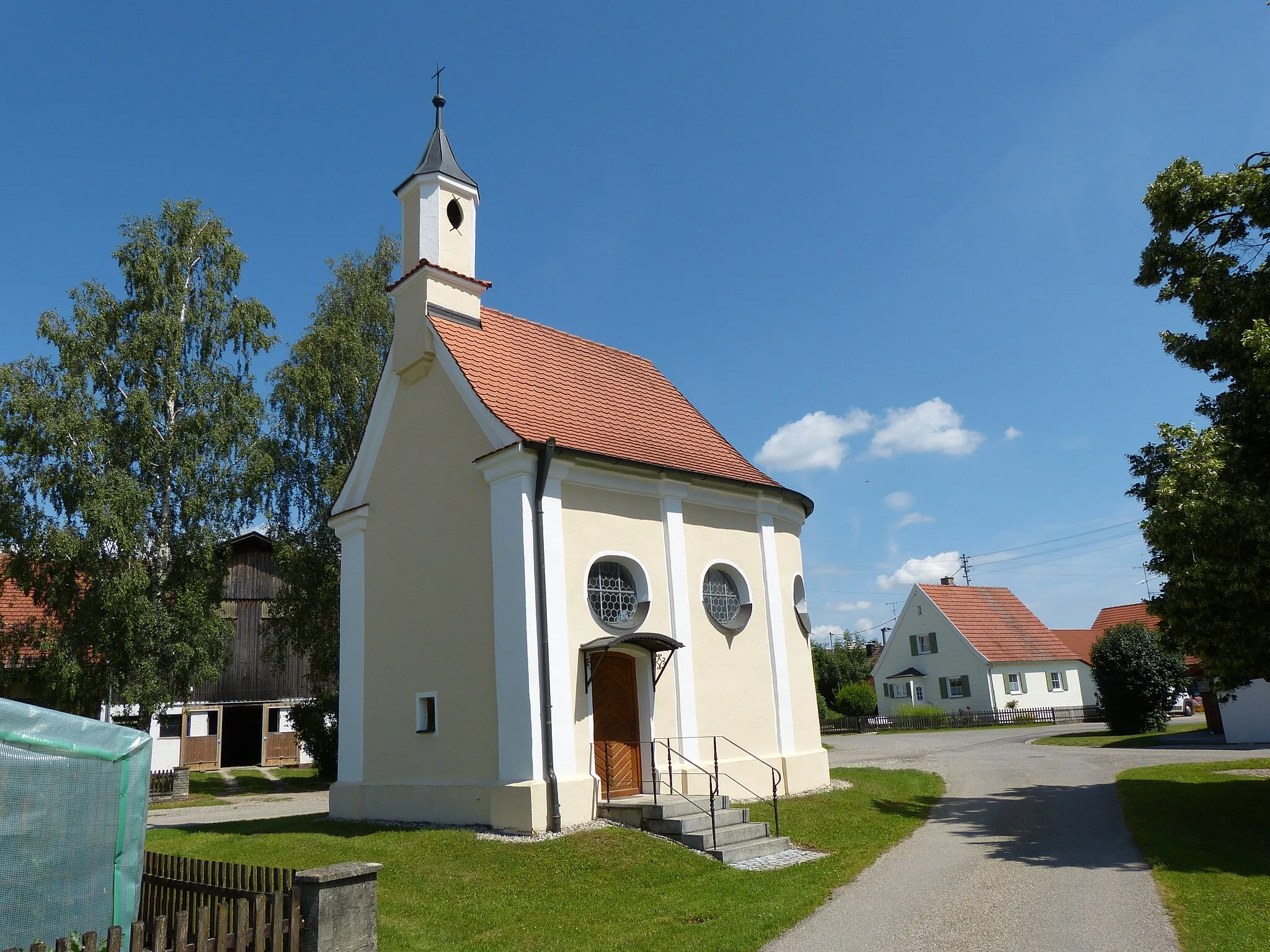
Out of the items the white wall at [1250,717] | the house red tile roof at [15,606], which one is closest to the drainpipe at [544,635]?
the white wall at [1250,717]

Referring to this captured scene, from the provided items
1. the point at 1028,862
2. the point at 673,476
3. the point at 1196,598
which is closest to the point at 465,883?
the point at 1028,862

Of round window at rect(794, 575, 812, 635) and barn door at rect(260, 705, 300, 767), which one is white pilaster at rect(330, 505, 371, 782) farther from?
barn door at rect(260, 705, 300, 767)

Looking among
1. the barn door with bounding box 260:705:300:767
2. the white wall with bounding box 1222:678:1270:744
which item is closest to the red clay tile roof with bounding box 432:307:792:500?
the white wall with bounding box 1222:678:1270:744

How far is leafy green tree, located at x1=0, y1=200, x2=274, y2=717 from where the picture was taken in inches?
896

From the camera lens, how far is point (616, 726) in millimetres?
14438

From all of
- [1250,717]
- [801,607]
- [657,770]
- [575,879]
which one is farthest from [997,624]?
[575,879]

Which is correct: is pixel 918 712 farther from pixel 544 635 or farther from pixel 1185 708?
pixel 544 635

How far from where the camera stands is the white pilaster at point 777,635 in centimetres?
1667

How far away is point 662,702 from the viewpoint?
48.6ft

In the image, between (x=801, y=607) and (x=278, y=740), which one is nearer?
(x=801, y=607)

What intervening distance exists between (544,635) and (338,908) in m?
6.85

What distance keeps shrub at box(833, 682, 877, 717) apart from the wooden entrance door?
3408 cm

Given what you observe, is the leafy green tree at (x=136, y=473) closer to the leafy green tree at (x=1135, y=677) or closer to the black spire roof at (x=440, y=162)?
the black spire roof at (x=440, y=162)

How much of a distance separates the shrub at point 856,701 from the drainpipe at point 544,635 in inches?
1421
